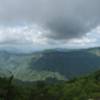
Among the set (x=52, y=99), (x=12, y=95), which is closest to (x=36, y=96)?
(x=52, y=99)

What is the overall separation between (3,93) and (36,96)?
40.2m

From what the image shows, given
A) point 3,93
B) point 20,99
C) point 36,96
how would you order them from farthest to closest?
point 36,96 → point 20,99 → point 3,93

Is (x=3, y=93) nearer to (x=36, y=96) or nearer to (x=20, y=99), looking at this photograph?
(x=20, y=99)

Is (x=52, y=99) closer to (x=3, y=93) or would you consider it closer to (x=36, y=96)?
(x=36, y=96)

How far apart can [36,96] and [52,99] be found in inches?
575

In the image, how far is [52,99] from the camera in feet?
615

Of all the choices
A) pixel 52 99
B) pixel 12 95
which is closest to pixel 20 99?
pixel 12 95

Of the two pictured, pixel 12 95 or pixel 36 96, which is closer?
pixel 12 95

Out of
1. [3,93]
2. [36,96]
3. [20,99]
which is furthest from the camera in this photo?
[36,96]

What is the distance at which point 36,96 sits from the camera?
17762 cm

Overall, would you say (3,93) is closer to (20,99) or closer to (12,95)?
(12,95)

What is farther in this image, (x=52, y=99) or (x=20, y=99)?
(x=52, y=99)

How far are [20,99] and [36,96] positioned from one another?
1802cm

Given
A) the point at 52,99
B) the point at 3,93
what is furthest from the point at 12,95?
the point at 52,99
